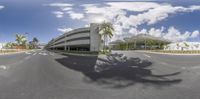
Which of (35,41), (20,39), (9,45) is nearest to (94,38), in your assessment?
(35,41)

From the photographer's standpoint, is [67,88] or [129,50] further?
[129,50]

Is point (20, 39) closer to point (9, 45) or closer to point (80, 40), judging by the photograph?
point (9, 45)

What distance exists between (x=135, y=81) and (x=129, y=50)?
40.9ft

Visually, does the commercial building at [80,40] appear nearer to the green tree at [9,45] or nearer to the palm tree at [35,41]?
the palm tree at [35,41]

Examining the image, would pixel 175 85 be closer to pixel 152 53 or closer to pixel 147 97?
pixel 147 97

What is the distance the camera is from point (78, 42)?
47.3 feet

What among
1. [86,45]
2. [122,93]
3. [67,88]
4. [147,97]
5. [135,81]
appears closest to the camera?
[147,97]

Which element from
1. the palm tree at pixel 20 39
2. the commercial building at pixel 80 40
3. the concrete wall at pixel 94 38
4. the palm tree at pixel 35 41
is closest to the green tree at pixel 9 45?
the palm tree at pixel 20 39

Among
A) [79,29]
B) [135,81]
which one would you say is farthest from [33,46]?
[135,81]

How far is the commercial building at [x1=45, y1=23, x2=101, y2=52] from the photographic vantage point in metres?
13.7

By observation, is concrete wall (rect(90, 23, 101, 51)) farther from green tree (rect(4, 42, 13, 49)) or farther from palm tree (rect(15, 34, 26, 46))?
green tree (rect(4, 42, 13, 49))

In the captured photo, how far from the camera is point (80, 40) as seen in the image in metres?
13.9

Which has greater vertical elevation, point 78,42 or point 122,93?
point 78,42

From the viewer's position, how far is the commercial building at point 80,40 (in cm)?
1367
